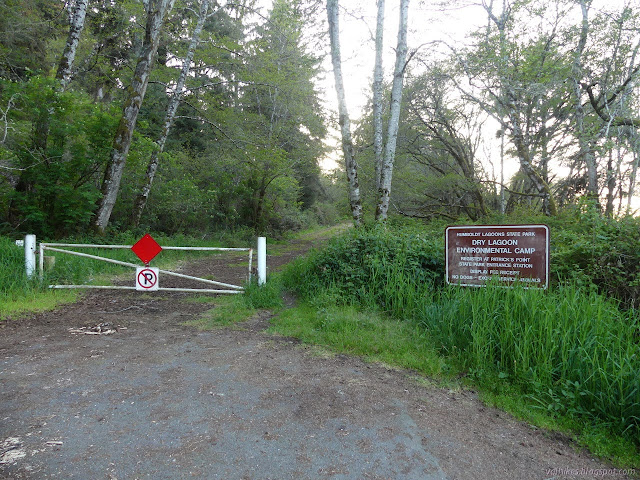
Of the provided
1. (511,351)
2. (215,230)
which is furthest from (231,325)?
(215,230)

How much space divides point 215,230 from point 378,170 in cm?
910

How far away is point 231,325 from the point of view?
5.93 metres

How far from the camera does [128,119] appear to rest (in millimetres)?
11320

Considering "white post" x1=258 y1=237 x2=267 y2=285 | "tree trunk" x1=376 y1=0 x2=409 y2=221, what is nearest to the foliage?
"white post" x1=258 y1=237 x2=267 y2=285

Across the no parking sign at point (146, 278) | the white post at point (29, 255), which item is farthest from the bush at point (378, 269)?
the white post at point (29, 255)

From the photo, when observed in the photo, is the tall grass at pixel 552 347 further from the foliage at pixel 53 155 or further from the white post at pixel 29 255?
the foliage at pixel 53 155

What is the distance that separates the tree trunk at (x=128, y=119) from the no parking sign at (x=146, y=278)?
560 centimetres

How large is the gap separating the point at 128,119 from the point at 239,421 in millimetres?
10799

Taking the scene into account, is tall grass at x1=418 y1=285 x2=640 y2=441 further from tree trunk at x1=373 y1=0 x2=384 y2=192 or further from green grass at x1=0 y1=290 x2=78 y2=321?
tree trunk at x1=373 y1=0 x2=384 y2=192

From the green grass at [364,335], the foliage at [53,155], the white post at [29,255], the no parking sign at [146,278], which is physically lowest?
the green grass at [364,335]

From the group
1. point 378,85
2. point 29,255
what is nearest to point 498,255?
point 29,255

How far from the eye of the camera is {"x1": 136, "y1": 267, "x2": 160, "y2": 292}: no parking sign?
22.8 ft

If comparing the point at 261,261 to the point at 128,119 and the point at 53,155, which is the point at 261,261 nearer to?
the point at 128,119

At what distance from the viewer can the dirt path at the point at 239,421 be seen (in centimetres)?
254
